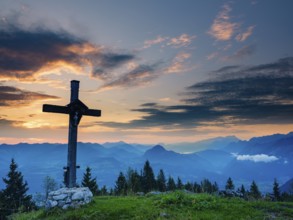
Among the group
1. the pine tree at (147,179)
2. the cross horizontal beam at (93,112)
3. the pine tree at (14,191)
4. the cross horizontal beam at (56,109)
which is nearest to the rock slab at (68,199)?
the cross horizontal beam at (56,109)

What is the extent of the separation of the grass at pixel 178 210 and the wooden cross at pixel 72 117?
2.47 m

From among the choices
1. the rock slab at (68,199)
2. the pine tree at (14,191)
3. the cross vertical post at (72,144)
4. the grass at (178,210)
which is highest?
the cross vertical post at (72,144)

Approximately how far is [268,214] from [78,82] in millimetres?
13266

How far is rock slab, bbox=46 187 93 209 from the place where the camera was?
48.8 feet

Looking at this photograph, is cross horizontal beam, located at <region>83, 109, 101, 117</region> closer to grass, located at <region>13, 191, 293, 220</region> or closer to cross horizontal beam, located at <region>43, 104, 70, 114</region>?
cross horizontal beam, located at <region>43, 104, 70, 114</region>

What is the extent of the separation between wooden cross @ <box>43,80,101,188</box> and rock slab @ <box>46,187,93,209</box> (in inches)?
57.0

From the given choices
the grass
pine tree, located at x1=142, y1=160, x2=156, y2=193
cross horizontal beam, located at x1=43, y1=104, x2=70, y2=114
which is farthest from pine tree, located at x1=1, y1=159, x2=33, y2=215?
the grass

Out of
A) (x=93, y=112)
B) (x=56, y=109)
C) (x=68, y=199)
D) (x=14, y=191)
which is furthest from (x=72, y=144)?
(x=14, y=191)

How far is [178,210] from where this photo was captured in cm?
1370

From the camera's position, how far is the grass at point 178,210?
41.9ft

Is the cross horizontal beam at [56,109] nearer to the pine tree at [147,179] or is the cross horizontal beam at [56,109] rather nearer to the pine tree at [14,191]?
the pine tree at [14,191]

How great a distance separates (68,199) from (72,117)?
521cm

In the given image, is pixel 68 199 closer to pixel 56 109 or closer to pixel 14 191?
pixel 56 109

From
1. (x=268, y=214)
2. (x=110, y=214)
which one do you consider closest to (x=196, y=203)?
(x=268, y=214)
